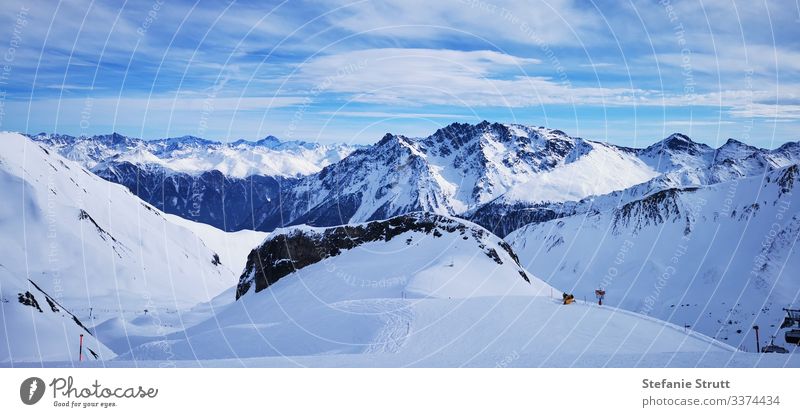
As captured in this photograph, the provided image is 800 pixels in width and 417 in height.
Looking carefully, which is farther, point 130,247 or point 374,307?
point 130,247

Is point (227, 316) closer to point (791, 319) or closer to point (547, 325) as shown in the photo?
point (547, 325)

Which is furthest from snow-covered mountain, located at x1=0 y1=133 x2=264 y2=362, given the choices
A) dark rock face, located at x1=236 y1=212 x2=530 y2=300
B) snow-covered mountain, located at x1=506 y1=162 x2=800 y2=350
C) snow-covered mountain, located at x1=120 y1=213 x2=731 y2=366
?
snow-covered mountain, located at x1=506 y1=162 x2=800 y2=350

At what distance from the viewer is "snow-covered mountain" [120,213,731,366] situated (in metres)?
26.1

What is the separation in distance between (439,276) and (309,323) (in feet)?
75.4

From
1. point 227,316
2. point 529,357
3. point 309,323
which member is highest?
point 529,357

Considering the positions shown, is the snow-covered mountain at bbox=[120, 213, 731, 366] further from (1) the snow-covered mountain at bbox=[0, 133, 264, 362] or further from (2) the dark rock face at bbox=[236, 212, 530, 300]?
(1) the snow-covered mountain at bbox=[0, 133, 264, 362]

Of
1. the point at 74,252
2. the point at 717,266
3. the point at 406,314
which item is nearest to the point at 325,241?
the point at 406,314

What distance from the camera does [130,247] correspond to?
190875 millimetres

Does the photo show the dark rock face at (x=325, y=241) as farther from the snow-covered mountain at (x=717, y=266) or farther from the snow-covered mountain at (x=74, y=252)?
the snow-covered mountain at (x=717, y=266)

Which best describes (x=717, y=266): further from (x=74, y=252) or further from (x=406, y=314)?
(x=74, y=252)
